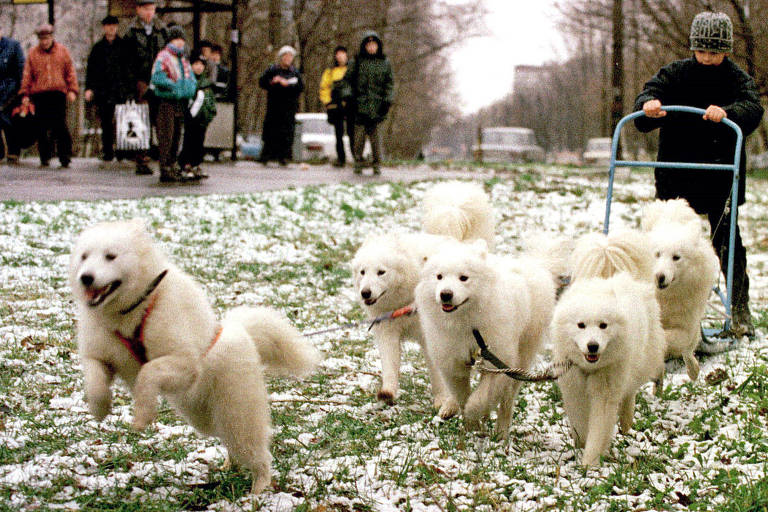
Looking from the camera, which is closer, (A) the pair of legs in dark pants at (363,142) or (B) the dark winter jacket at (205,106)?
(B) the dark winter jacket at (205,106)

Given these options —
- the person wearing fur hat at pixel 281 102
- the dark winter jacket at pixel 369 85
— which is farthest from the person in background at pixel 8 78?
the dark winter jacket at pixel 369 85

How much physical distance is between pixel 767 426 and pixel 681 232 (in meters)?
1.39

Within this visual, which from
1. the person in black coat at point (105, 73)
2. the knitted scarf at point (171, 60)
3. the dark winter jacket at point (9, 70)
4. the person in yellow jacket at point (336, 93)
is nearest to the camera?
the knitted scarf at point (171, 60)

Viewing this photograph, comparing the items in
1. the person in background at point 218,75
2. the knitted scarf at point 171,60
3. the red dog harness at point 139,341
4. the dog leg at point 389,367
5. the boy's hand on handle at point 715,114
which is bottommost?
the dog leg at point 389,367

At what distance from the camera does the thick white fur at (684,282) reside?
18.4 ft

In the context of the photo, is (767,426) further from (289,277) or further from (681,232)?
(289,277)

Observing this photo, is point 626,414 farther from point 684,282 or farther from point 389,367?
point 389,367

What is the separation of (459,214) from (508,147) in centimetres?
2867

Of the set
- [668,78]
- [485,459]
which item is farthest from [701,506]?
[668,78]

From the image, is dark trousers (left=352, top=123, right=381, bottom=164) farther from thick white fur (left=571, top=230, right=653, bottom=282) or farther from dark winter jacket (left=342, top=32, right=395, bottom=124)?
thick white fur (left=571, top=230, right=653, bottom=282)

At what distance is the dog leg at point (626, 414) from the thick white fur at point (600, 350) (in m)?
0.13

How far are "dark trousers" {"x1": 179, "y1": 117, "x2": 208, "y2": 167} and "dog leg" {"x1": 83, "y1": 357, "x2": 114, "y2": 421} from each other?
10190 millimetres

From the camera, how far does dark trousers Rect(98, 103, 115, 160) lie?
1505 centimetres

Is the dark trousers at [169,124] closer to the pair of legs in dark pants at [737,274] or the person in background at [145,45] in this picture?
the person in background at [145,45]
